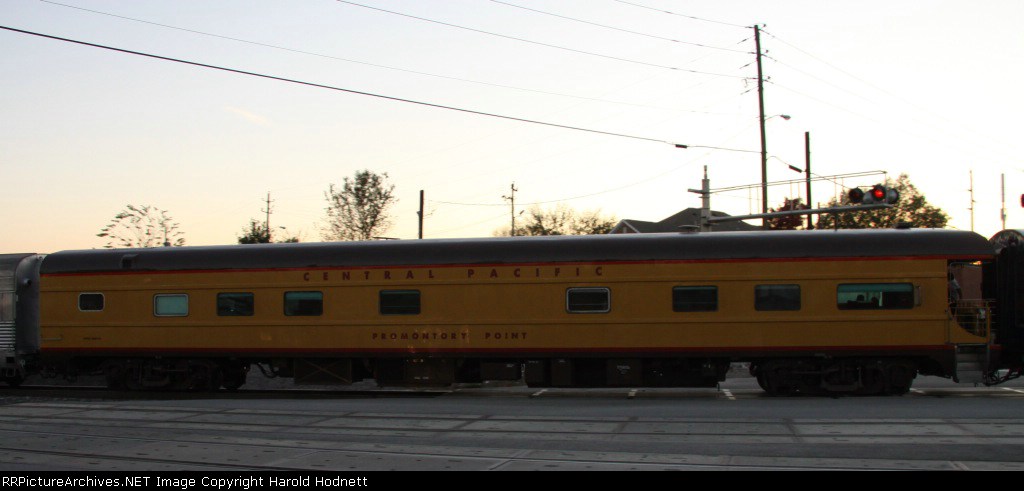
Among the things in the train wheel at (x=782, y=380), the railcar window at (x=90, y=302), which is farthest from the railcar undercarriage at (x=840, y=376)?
the railcar window at (x=90, y=302)

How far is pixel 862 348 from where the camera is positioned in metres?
17.5

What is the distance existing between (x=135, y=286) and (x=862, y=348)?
47.7 feet

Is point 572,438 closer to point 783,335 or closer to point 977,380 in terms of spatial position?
point 783,335

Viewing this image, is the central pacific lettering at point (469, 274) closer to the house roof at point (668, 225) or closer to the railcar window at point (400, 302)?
the railcar window at point (400, 302)

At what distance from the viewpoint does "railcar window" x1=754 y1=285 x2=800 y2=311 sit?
58.1 feet

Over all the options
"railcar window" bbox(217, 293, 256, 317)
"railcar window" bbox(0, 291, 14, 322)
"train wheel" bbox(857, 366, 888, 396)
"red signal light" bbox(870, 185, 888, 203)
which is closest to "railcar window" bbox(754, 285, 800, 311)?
"train wheel" bbox(857, 366, 888, 396)

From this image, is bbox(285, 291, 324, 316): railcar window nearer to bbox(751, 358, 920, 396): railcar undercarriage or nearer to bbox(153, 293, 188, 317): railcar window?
bbox(153, 293, 188, 317): railcar window

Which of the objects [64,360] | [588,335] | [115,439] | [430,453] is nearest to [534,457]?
[430,453]

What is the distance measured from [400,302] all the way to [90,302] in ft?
23.0

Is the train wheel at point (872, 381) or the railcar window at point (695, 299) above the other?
the railcar window at point (695, 299)

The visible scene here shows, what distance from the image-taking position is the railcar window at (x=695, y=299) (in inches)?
704

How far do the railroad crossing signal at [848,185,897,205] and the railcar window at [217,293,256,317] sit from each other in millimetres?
15074

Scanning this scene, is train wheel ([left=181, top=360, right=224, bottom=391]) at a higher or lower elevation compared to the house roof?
lower

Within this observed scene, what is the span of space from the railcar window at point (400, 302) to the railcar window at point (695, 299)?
495 cm
